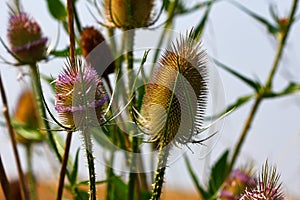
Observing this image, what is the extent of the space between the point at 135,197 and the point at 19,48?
1.04ft

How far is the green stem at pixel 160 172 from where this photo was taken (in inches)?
23.4

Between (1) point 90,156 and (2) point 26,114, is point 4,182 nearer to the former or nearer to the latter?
(1) point 90,156

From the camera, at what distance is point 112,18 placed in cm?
85

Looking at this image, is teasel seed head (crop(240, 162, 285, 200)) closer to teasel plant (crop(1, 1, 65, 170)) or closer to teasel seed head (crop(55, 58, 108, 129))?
teasel seed head (crop(55, 58, 108, 129))

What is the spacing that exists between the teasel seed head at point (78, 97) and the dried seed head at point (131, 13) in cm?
28

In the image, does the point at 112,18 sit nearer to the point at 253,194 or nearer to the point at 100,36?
the point at 100,36

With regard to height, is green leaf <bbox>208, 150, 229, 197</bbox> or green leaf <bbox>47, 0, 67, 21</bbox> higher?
green leaf <bbox>47, 0, 67, 21</bbox>

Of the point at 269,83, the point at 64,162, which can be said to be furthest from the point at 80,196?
the point at 269,83

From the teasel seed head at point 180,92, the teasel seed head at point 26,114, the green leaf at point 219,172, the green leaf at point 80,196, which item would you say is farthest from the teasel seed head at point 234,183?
the teasel seed head at point 26,114

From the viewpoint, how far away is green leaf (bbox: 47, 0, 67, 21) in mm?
1016

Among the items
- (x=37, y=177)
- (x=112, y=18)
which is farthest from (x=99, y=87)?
(x=37, y=177)

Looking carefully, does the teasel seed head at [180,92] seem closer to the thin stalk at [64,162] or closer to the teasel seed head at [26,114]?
the thin stalk at [64,162]

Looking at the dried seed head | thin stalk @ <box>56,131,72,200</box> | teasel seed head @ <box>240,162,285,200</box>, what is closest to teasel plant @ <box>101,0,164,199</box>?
the dried seed head

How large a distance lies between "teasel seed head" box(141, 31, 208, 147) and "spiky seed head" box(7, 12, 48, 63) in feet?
0.93
